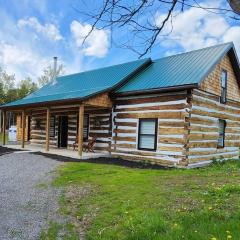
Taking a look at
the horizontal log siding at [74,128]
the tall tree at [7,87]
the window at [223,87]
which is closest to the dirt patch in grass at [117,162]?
the horizontal log siding at [74,128]

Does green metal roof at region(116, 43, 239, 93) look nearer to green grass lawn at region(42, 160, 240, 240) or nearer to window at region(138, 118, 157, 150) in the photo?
window at region(138, 118, 157, 150)

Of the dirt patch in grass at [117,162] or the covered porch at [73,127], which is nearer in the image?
the dirt patch in grass at [117,162]

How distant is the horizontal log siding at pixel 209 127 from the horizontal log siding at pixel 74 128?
4.85m

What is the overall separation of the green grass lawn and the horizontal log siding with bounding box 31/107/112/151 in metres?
8.39

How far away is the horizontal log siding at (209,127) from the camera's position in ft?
49.1

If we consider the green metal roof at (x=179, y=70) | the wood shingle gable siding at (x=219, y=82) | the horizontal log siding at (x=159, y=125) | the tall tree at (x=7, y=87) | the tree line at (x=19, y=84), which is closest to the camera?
the horizontal log siding at (x=159, y=125)

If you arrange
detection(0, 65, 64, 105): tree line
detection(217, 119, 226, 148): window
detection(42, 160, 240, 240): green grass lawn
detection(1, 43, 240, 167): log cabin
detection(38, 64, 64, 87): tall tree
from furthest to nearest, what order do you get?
detection(38, 64, 64, 87): tall tree, detection(0, 65, 64, 105): tree line, detection(217, 119, 226, 148): window, detection(1, 43, 240, 167): log cabin, detection(42, 160, 240, 240): green grass lawn

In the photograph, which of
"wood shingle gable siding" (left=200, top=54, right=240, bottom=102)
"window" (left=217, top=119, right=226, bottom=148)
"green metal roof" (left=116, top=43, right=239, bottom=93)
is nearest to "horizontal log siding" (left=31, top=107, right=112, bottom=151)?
"green metal roof" (left=116, top=43, right=239, bottom=93)

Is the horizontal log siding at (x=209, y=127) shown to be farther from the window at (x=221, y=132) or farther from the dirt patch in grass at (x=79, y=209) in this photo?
the dirt patch in grass at (x=79, y=209)

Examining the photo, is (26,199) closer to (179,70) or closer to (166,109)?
(166,109)

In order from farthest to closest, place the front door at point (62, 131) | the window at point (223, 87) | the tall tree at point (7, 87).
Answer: the tall tree at point (7, 87)
the front door at point (62, 131)
the window at point (223, 87)

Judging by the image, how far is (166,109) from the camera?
1523cm

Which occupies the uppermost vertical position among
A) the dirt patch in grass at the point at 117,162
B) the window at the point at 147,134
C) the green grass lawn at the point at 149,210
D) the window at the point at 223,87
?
the window at the point at 223,87

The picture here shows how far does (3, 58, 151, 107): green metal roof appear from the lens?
1795 centimetres
